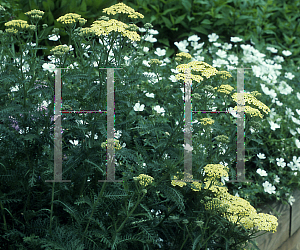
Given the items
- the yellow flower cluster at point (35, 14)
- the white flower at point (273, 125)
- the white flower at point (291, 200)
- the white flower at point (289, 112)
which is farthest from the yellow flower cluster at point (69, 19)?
the white flower at point (289, 112)

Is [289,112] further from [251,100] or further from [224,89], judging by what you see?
[251,100]

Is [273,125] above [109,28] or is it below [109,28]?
below

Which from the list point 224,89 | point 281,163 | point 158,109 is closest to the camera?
point 224,89

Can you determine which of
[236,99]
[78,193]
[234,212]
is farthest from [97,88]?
[234,212]

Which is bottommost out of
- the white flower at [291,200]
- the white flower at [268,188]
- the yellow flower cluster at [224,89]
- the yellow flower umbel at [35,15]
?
the white flower at [291,200]

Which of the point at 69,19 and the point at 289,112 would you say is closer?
the point at 69,19

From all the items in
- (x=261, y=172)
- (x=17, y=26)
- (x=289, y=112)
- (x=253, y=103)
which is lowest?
(x=261, y=172)

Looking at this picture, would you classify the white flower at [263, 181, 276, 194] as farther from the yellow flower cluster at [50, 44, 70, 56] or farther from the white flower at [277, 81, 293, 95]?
the yellow flower cluster at [50, 44, 70, 56]

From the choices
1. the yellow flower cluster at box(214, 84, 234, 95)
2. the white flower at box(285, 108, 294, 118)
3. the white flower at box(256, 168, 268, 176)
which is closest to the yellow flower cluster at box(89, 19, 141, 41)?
the yellow flower cluster at box(214, 84, 234, 95)

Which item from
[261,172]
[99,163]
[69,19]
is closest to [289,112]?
[261,172]

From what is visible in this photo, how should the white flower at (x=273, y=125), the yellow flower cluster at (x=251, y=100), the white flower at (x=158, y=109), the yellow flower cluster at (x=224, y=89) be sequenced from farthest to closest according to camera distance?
the white flower at (x=273, y=125), the white flower at (x=158, y=109), the yellow flower cluster at (x=224, y=89), the yellow flower cluster at (x=251, y=100)

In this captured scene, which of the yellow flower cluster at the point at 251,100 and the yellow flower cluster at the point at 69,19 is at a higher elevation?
the yellow flower cluster at the point at 69,19

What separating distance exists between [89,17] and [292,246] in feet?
9.56

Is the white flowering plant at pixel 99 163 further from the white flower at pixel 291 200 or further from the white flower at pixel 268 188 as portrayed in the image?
the white flower at pixel 291 200
